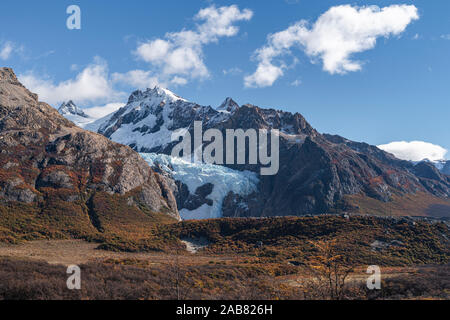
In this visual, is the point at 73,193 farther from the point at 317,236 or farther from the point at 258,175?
the point at 258,175

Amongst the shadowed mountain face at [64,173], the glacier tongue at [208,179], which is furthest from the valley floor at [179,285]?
the glacier tongue at [208,179]

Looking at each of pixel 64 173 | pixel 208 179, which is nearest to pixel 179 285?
pixel 64 173

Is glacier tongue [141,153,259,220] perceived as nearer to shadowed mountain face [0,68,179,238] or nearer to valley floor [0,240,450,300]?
shadowed mountain face [0,68,179,238]

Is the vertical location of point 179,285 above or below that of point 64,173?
below

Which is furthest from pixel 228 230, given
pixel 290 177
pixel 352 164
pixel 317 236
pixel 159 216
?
pixel 352 164

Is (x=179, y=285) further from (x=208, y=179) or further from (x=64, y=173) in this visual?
(x=208, y=179)
